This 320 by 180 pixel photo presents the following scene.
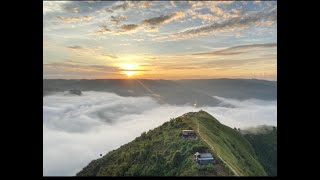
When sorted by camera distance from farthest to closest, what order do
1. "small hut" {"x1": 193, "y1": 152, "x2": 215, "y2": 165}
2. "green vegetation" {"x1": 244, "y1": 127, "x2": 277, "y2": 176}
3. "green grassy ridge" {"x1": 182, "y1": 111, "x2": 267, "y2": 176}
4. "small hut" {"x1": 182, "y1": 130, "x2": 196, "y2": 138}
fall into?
"green vegetation" {"x1": 244, "y1": 127, "x2": 277, "y2": 176} → "green grassy ridge" {"x1": 182, "y1": 111, "x2": 267, "y2": 176} → "small hut" {"x1": 182, "y1": 130, "x2": 196, "y2": 138} → "small hut" {"x1": 193, "y1": 152, "x2": 215, "y2": 165}

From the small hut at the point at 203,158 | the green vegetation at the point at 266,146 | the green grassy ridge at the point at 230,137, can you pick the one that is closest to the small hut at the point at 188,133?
the green grassy ridge at the point at 230,137

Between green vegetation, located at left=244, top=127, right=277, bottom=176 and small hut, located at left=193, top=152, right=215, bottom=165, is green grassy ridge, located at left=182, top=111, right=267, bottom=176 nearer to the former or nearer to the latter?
green vegetation, located at left=244, top=127, right=277, bottom=176

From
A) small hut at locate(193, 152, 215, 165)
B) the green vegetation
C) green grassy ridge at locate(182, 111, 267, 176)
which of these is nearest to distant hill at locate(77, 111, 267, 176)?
green grassy ridge at locate(182, 111, 267, 176)

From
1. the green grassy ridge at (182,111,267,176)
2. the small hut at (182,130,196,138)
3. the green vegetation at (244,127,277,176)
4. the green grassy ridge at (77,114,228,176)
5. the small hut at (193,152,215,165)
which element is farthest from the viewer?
the green vegetation at (244,127,277,176)

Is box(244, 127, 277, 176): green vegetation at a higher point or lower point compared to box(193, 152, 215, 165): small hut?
lower

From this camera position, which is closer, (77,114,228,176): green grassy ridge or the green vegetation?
(77,114,228,176): green grassy ridge

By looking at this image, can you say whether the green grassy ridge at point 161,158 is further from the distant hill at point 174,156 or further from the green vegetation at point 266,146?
the green vegetation at point 266,146
